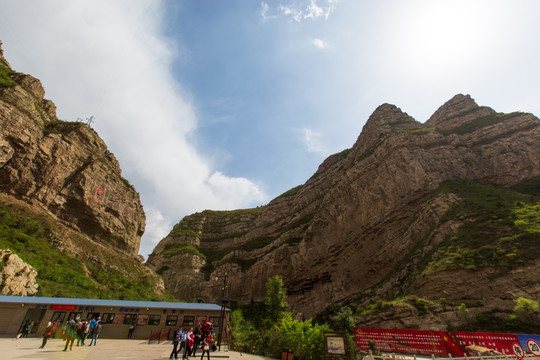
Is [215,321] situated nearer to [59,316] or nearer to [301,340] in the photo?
[59,316]

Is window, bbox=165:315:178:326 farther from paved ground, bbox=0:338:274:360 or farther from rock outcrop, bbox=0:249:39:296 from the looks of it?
rock outcrop, bbox=0:249:39:296

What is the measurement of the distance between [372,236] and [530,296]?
104ft

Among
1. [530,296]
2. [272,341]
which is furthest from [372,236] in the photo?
[272,341]

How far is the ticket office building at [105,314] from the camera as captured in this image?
25.3 metres

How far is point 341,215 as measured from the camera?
66.9 meters

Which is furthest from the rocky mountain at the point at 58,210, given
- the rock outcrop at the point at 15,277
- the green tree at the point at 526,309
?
the green tree at the point at 526,309

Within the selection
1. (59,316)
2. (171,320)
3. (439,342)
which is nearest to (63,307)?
(59,316)

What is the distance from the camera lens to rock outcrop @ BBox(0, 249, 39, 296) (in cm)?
2911

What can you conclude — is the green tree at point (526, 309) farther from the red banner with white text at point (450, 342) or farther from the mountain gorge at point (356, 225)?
the red banner with white text at point (450, 342)

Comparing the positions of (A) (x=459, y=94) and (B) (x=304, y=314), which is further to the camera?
(A) (x=459, y=94)

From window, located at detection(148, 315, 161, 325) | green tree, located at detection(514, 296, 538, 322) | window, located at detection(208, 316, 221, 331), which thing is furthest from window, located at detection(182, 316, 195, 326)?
green tree, located at detection(514, 296, 538, 322)

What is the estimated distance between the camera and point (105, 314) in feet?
90.5

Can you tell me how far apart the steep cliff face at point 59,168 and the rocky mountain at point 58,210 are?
16 centimetres

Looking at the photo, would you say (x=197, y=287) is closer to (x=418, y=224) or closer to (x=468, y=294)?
(x=418, y=224)
